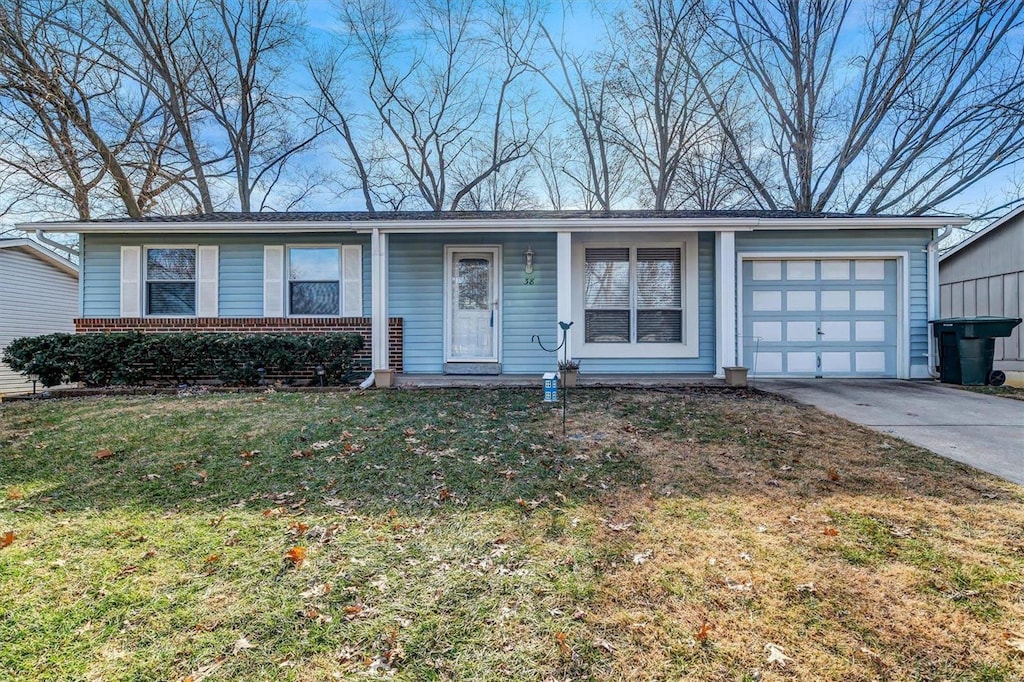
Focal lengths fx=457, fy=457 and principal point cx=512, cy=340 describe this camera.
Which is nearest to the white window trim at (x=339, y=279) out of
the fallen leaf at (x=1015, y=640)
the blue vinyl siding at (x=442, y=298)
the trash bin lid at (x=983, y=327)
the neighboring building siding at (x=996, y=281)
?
the blue vinyl siding at (x=442, y=298)

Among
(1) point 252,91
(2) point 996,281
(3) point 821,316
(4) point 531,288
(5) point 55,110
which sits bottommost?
(3) point 821,316

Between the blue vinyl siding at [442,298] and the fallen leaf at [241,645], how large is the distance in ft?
22.9

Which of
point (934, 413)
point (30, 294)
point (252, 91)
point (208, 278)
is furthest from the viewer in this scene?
point (252, 91)

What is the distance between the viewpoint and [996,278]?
9.51 m

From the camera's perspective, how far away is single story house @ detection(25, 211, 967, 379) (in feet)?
27.2

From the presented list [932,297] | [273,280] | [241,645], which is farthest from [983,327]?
[273,280]

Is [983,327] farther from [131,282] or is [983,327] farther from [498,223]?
[131,282]

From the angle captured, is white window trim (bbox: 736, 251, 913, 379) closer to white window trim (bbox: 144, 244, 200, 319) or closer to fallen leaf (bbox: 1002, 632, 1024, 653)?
fallen leaf (bbox: 1002, 632, 1024, 653)

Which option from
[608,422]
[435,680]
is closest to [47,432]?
[435,680]

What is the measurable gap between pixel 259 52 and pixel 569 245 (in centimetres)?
1677

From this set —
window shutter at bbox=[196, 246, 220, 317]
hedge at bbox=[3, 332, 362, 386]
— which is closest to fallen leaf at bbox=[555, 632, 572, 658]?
hedge at bbox=[3, 332, 362, 386]

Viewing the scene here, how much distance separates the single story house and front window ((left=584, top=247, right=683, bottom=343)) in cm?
3

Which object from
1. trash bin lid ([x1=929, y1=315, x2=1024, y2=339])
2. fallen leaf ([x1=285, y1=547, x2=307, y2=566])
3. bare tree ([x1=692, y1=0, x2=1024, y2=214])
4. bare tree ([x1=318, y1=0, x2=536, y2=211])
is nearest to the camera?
fallen leaf ([x1=285, y1=547, x2=307, y2=566])

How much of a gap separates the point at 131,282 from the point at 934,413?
12942mm
